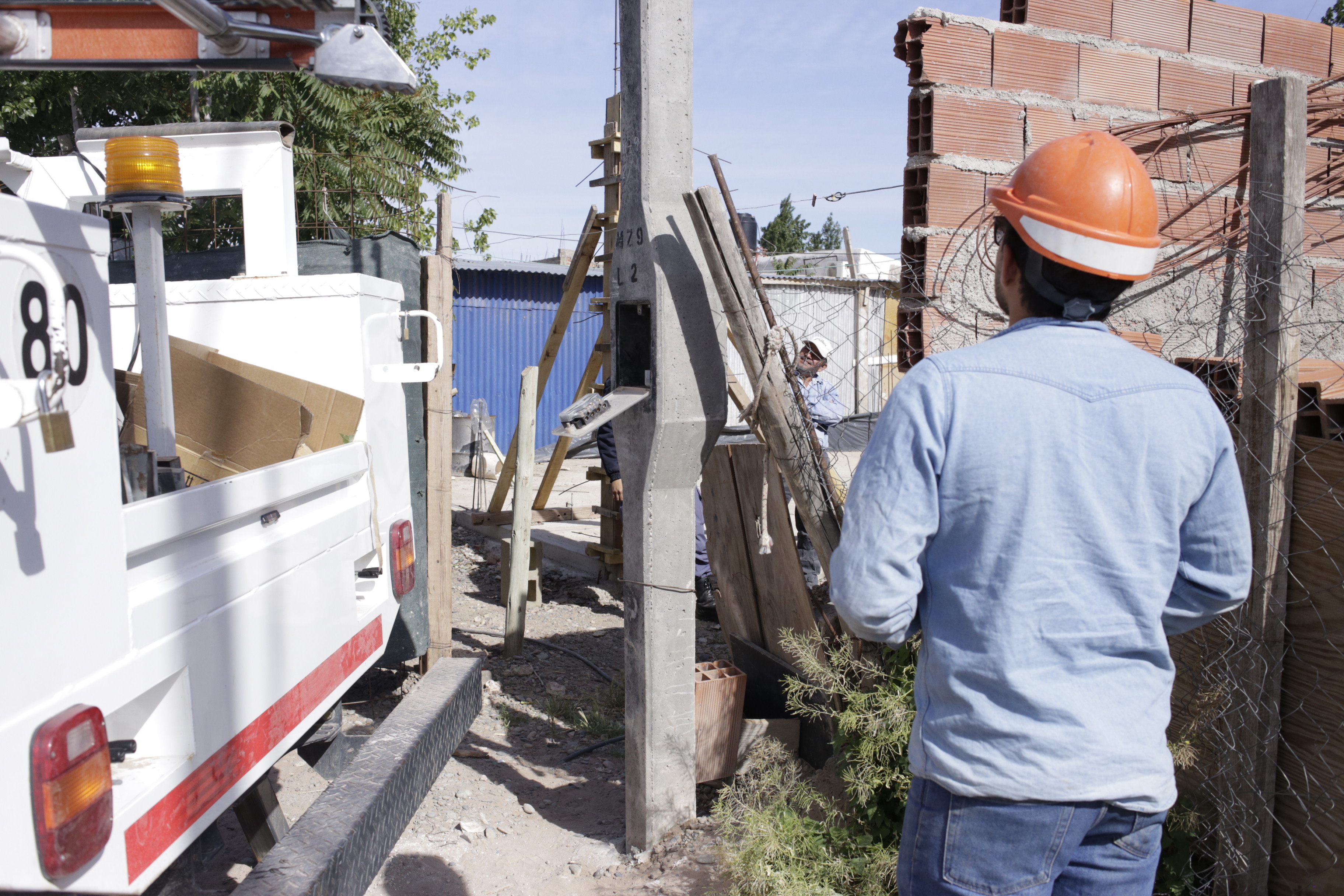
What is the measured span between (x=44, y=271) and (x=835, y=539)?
2407 mm

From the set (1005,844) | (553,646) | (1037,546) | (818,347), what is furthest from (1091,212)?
(553,646)

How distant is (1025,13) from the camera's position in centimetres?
392

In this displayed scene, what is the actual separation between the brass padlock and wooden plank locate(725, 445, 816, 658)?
265cm

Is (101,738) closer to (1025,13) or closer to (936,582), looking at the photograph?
(936,582)

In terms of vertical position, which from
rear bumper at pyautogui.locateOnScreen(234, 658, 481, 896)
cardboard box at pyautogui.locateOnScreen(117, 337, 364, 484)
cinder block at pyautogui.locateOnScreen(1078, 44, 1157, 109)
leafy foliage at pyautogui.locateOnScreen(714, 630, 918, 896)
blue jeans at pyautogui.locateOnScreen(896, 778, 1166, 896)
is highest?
cinder block at pyautogui.locateOnScreen(1078, 44, 1157, 109)

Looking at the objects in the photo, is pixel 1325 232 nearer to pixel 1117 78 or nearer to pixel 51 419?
Answer: pixel 1117 78

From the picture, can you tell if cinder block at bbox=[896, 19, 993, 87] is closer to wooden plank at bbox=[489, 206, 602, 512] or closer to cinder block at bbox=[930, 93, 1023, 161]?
cinder block at bbox=[930, 93, 1023, 161]

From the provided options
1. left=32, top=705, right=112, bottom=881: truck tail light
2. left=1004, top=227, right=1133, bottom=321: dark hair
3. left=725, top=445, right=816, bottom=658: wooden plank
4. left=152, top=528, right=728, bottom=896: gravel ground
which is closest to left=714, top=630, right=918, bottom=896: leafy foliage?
left=152, top=528, right=728, bottom=896: gravel ground

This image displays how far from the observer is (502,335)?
1571 centimetres

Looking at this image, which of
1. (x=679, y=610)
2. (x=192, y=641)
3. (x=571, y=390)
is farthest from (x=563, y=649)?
(x=571, y=390)

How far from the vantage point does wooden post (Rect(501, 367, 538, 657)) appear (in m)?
5.58

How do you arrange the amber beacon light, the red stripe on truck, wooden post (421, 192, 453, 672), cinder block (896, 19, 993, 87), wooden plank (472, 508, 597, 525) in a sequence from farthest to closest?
wooden plank (472, 508, 597, 525) < wooden post (421, 192, 453, 672) < cinder block (896, 19, 993, 87) < the amber beacon light < the red stripe on truck

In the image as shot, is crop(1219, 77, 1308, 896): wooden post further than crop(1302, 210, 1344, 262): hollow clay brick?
No

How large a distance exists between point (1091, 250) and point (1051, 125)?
2924 mm
